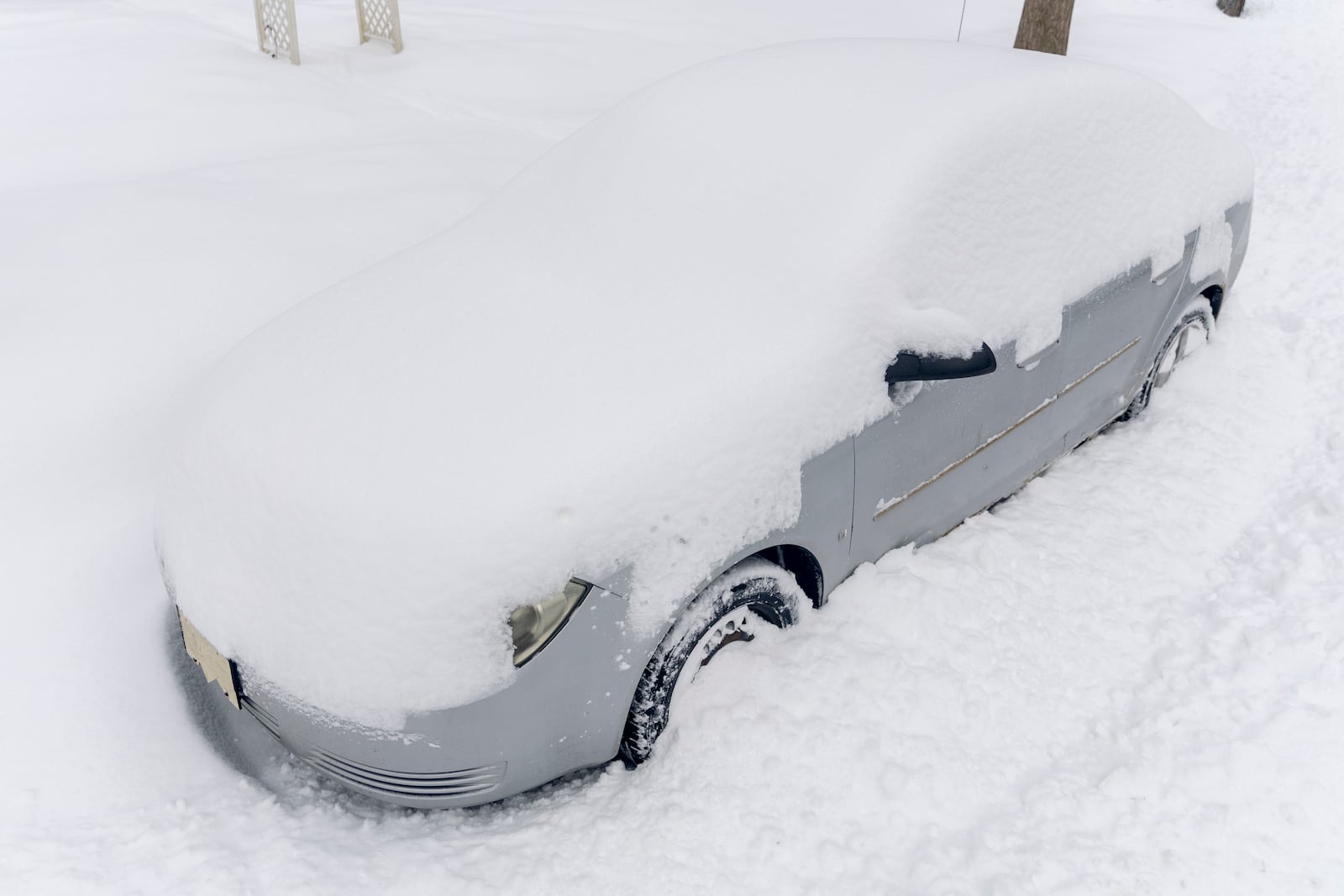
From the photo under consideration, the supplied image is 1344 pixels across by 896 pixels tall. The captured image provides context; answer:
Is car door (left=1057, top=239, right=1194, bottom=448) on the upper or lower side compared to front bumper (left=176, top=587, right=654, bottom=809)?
upper

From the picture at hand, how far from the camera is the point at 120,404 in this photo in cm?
363

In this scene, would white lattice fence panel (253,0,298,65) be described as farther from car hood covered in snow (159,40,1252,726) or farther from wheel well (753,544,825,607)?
wheel well (753,544,825,607)

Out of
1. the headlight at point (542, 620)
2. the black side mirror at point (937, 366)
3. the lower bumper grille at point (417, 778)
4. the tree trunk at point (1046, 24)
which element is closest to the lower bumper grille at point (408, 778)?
the lower bumper grille at point (417, 778)

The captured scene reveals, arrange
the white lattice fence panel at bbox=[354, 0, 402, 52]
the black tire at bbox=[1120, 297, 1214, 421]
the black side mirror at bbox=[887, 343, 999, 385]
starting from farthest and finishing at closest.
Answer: the white lattice fence panel at bbox=[354, 0, 402, 52] → the black tire at bbox=[1120, 297, 1214, 421] → the black side mirror at bbox=[887, 343, 999, 385]

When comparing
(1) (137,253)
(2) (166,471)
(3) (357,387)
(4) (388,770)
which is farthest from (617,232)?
(1) (137,253)

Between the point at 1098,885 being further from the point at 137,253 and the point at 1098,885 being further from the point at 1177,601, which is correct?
the point at 137,253

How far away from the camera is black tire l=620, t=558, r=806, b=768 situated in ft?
7.79

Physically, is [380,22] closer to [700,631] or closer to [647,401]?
[647,401]

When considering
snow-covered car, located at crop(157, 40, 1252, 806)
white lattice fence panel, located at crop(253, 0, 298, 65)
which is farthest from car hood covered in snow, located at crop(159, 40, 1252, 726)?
white lattice fence panel, located at crop(253, 0, 298, 65)

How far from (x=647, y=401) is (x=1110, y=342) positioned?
2027mm

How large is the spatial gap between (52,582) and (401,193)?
10.6 feet

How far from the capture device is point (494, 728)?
2.15 m

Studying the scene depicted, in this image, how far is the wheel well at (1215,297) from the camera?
4.10 metres

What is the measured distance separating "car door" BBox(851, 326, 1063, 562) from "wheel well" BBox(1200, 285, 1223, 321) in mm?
1408
